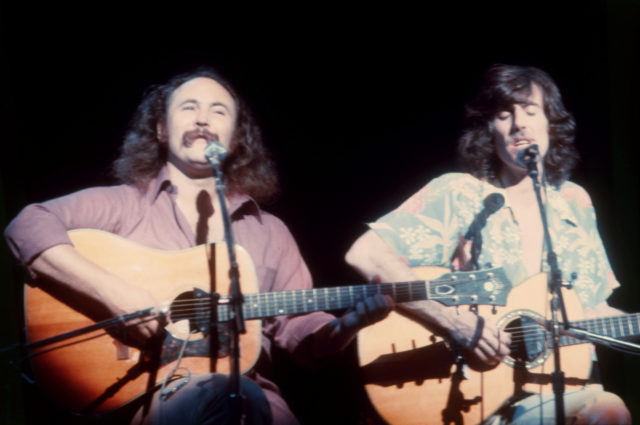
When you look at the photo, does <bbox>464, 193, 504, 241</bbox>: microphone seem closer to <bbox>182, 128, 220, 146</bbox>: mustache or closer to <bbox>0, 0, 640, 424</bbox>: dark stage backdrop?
<bbox>0, 0, 640, 424</bbox>: dark stage backdrop

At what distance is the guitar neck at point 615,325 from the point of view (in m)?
3.25

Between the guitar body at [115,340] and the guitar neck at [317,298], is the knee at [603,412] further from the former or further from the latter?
the guitar body at [115,340]

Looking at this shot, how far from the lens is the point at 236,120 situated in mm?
3434

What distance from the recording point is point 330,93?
149 inches

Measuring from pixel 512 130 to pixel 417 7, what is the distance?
100 centimetres

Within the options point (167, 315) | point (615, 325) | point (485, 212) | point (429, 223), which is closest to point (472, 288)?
point (429, 223)

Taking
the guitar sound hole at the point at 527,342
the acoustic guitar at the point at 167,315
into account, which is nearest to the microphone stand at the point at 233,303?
the acoustic guitar at the point at 167,315

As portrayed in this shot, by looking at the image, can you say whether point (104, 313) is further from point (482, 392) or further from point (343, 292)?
point (482, 392)

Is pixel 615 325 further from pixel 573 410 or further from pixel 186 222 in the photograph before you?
pixel 186 222

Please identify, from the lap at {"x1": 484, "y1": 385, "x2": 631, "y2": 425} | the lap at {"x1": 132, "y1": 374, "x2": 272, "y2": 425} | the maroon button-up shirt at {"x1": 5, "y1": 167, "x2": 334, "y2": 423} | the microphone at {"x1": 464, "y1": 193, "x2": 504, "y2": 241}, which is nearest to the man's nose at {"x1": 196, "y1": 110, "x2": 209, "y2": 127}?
the maroon button-up shirt at {"x1": 5, "y1": 167, "x2": 334, "y2": 423}

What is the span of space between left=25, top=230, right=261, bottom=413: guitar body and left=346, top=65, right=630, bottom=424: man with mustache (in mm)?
839

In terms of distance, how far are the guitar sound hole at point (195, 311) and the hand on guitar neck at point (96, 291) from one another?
8 cm

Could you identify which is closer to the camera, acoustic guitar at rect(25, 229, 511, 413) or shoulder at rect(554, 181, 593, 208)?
acoustic guitar at rect(25, 229, 511, 413)

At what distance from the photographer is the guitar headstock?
3004mm
